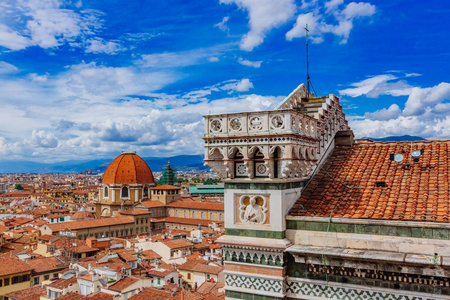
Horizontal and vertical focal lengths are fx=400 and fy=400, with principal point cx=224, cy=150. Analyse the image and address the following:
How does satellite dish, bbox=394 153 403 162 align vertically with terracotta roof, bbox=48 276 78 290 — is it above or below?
above

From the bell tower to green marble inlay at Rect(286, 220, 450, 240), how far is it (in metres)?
0.33

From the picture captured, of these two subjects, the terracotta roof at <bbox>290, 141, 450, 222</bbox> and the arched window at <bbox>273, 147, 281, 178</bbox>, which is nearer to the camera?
the terracotta roof at <bbox>290, 141, 450, 222</bbox>

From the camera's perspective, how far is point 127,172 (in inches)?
2709

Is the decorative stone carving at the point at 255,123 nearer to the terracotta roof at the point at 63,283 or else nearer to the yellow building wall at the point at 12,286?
the terracotta roof at the point at 63,283

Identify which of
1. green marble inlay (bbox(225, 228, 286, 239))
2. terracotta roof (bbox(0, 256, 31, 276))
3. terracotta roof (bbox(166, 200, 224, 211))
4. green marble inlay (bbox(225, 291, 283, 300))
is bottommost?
terracotta roof (bbox(0, 256, 31, 276))

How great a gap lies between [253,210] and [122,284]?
757 inches

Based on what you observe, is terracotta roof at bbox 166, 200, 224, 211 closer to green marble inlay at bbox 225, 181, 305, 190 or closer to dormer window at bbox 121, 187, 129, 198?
dormer window at bbox 121, 187, 129, 198

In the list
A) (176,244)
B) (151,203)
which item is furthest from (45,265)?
(151,203)

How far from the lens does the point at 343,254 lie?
18.5 ft

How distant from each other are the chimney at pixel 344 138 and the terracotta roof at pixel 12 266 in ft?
92.1

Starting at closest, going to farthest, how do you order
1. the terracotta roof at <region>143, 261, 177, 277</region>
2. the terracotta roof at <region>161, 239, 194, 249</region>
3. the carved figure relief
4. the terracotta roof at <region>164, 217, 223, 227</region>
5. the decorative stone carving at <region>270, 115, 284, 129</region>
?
the decorative stone carving at <region>270, 115, 284, 129</region> → the carved figure relief → the terracotta roof at <region>143, 261, 177, 277</region> → the terracotta roof at <region>161, 239, 194, 249</region> → the terracotta roof at <region>164, 217, 223, 227</region>

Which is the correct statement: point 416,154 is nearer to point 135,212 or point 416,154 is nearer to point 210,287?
point 210,287

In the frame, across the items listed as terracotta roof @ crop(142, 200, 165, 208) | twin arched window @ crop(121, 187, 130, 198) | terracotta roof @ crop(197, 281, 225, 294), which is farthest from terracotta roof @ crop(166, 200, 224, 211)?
terracotta roof @ crop(197, 281, 225, 294)

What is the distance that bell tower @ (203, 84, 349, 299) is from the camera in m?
6.23
